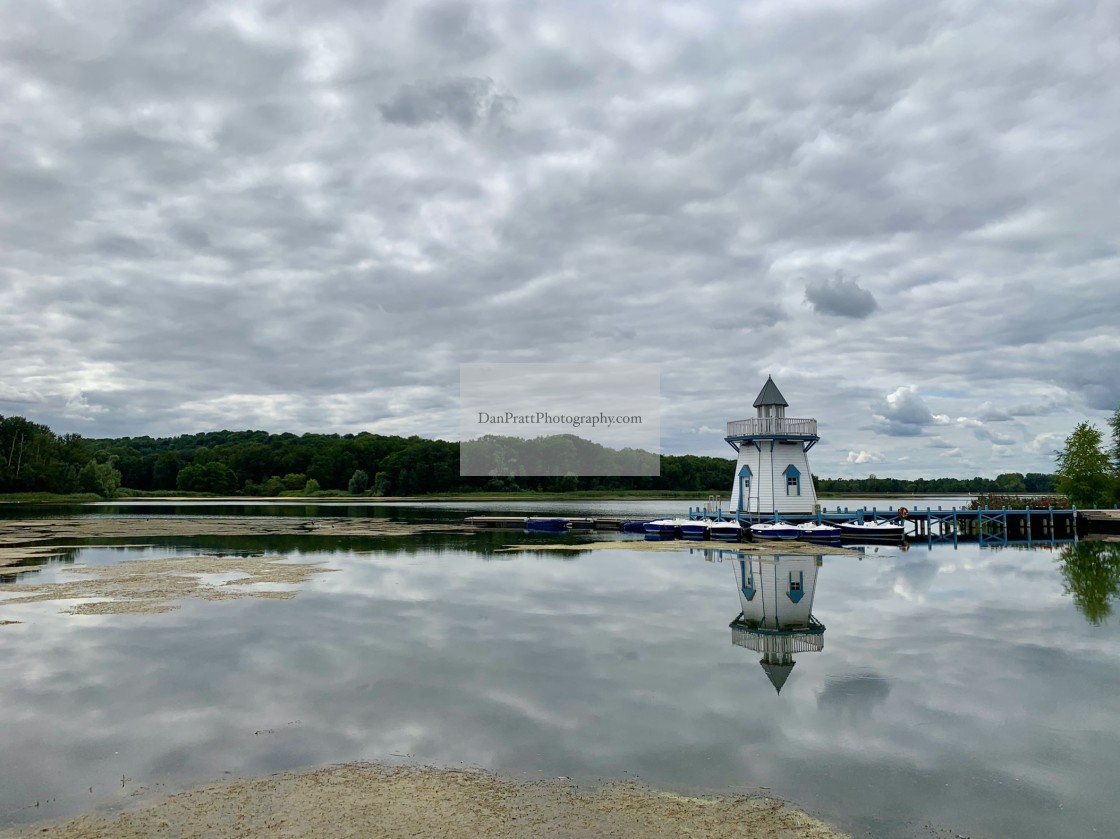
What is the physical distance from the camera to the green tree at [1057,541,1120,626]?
73.7 ft

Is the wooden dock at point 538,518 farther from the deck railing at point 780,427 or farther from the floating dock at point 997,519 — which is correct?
the deck railing at point 780,427

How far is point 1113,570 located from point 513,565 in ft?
83.5

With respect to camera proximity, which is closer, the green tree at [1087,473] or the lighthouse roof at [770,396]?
the lighthouse roof at [770,396]

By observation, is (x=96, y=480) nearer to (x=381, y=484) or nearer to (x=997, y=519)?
(x=381, y=484)

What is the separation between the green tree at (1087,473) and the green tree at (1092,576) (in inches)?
740

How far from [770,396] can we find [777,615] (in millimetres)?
28429

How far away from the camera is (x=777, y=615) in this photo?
2091 centimetres

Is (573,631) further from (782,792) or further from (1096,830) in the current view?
(1096,830)

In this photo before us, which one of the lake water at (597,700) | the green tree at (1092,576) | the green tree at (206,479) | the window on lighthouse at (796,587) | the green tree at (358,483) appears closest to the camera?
the lake water at (597,700)

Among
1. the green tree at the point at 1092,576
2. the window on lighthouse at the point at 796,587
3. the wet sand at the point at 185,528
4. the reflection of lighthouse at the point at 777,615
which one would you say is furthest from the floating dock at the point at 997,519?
the wet sand at the point at 185,528

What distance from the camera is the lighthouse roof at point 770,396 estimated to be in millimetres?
47219

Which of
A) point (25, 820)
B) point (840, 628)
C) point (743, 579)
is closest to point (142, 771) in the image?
point (25, 820)

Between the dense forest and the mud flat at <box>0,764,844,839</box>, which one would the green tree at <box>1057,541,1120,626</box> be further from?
the dense forest

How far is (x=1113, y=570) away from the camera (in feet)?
103
